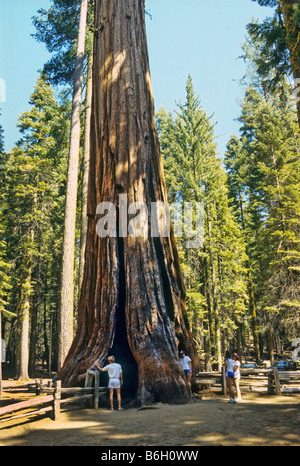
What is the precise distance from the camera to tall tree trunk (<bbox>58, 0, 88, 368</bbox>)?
11.9m

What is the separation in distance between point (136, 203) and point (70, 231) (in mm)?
4204

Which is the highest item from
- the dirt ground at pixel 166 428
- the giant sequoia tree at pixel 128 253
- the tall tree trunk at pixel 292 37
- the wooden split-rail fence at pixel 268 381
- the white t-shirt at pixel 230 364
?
the tall tree trunk at pixel 292 37

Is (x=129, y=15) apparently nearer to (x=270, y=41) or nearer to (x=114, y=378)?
(x=270, y=41)

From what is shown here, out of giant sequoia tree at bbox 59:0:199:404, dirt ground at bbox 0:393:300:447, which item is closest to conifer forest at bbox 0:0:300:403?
giant sequoia tree at bbox 59:0:199:404

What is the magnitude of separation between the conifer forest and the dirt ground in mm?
1142

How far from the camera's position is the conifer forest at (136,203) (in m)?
9.02

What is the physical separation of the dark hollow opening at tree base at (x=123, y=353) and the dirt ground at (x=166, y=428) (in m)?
1.97

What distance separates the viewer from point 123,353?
1026cm

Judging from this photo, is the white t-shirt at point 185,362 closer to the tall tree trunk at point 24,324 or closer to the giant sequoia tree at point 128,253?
the giant sequoia tree at point 128,253

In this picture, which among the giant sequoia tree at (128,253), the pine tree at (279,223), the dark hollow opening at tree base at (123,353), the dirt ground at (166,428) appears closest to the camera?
the dirt ground at (166,428)

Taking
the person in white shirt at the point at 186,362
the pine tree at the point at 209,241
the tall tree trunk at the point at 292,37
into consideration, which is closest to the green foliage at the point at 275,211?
the pine tree at the point at 209,241

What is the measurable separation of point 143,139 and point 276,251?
45.1 feet

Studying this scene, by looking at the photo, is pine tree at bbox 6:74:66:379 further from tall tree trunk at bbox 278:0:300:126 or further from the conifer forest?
tall tree trunk at bbox 278:0:300:126

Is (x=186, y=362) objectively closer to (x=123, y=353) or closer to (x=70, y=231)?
(x=123, y=353)
